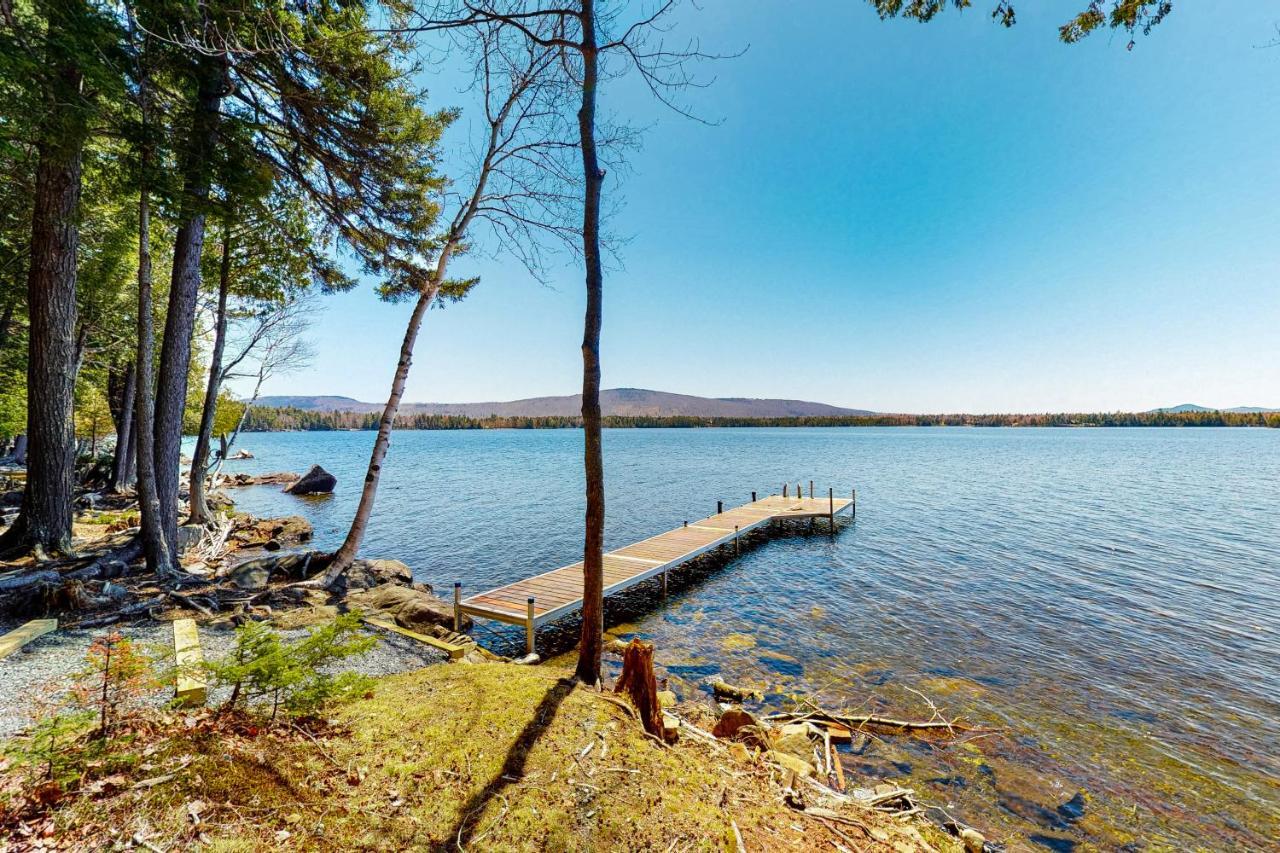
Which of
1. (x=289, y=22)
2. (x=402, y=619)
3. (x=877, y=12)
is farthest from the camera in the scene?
(x=402, y=619)

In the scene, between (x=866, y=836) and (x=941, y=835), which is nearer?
(x=866, y=836)

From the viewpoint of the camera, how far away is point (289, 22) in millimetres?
7770

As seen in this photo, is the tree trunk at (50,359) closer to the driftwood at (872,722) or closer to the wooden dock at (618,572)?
the wooden dock at (618,572)

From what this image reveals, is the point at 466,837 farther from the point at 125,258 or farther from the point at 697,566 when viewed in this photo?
the point at 125,258

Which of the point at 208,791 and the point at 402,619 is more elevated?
the point at 208,791

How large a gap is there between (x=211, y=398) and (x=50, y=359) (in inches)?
244

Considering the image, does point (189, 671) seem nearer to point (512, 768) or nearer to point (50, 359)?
point (512, 768)

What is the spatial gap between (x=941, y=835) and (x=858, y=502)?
26925 mm

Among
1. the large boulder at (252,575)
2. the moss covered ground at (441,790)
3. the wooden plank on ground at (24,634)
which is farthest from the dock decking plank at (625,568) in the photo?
the moss covered ground at (441,790)

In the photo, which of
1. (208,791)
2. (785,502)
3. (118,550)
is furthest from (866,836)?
(785,502)

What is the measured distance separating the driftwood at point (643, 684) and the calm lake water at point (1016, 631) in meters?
3.62

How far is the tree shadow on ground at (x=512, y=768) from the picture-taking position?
124 inches

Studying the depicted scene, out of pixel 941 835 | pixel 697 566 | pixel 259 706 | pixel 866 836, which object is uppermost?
pixel 259 706

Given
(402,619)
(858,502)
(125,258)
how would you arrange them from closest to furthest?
(402,619)
(125,258)
(858,502)
